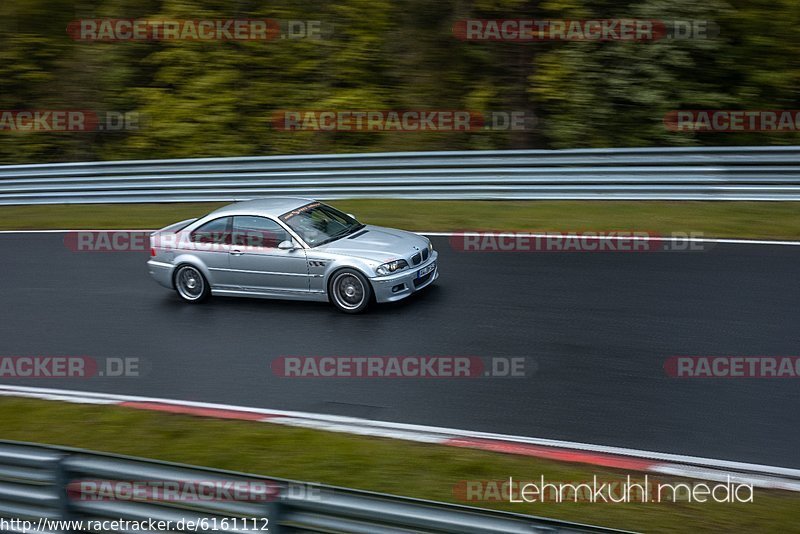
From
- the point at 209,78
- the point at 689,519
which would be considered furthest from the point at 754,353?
the point at 209,78

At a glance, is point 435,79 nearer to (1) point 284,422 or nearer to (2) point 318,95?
(2) point 318,95

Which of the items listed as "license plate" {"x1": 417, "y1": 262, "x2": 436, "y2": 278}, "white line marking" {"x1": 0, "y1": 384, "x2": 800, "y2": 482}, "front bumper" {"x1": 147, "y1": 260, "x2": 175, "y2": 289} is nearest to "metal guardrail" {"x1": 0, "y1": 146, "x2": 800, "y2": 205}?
"license plate" {"x1": 417, "y1": 262, "x2": 436, "y2": 278}

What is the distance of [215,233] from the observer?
39.2ft

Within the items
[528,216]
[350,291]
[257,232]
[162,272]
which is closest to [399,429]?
[350,291]

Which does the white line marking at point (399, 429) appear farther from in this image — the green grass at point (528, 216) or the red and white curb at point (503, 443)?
the green grass at point (528, 216)

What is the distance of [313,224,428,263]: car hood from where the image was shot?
10.9 meters

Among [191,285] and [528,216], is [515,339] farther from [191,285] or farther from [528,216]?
[528,216]

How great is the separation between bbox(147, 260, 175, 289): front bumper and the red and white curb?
119 inches

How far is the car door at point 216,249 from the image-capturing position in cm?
1186

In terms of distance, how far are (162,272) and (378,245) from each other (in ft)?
10.9

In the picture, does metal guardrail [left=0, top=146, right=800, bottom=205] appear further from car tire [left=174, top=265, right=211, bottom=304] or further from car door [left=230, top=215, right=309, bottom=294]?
car door [left=230, top=215, right=309, bottom=294]

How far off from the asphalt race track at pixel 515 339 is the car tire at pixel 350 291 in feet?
0.63

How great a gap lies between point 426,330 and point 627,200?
6.81 meters

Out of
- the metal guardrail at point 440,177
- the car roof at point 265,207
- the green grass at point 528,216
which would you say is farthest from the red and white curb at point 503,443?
the metal guardrail at point 440,177
